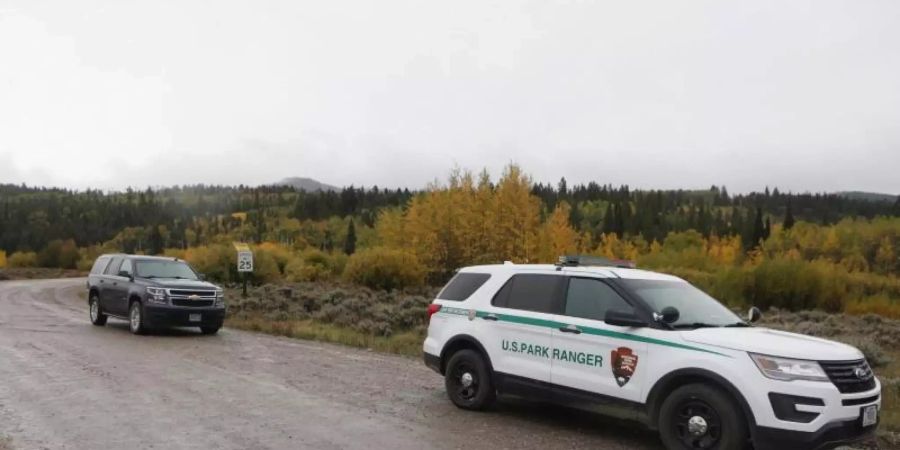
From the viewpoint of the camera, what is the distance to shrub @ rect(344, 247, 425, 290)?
161 feet

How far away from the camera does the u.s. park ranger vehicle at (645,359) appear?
273 inches

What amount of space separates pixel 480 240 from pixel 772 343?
50908 millimetres

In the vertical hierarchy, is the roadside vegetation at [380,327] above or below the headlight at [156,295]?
below

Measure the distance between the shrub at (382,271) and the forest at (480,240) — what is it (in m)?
0.07

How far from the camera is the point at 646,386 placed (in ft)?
25.6

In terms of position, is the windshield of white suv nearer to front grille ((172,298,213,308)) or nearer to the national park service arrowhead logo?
the national park service arrowhead logo

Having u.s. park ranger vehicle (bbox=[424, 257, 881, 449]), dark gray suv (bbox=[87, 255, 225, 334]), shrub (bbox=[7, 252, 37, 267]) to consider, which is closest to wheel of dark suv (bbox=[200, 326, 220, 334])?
dark gray suv (bbox=[87, 255, 225, 334])

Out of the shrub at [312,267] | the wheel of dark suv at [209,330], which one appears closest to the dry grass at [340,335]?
the wheel of dark suv at [209,330]

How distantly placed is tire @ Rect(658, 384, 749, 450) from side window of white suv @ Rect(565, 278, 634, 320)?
1.14 m

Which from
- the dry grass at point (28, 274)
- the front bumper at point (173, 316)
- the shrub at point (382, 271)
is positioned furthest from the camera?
the dry grass at point (28, 274)

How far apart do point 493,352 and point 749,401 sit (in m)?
3.26

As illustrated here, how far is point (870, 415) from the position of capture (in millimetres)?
7223

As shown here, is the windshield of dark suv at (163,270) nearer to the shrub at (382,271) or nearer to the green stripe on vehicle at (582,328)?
the green stripe on vehicle at (582,328)

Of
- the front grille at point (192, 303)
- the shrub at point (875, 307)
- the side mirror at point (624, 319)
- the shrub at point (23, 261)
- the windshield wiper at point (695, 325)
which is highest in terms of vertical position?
the side mirror at point (624, 319)
